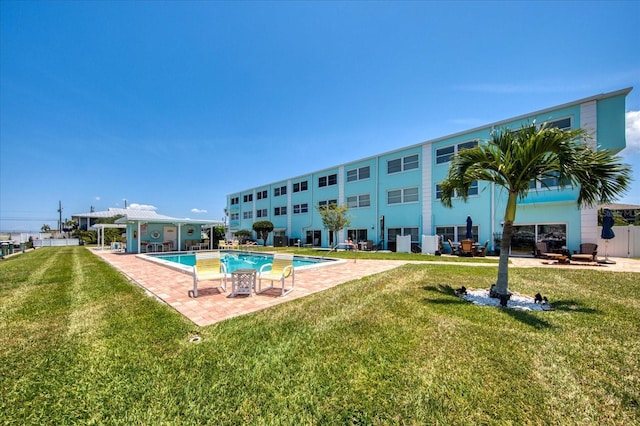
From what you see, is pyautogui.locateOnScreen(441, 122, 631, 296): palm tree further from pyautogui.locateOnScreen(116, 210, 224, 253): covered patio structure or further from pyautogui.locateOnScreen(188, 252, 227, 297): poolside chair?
pyautogui.locateOnScreen(116, 210, 224, 253): covered patio structure

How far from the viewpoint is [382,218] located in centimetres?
2250

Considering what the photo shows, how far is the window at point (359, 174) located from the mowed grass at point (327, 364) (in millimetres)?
20434

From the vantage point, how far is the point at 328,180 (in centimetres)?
2872

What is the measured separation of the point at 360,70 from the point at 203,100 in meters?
11.6

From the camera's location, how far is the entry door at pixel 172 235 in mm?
24734

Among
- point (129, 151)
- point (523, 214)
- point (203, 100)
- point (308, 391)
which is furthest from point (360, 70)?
point (129, 151)

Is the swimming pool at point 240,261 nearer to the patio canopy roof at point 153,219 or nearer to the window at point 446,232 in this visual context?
the patio canopy roof at point 153,219

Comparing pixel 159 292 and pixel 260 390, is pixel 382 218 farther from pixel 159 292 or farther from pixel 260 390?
pixel 260 390

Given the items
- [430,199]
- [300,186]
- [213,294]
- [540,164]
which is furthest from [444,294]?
[300,186]

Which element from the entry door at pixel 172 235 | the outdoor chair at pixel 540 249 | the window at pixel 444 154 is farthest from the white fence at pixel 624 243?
the entry door at pixel 172 235

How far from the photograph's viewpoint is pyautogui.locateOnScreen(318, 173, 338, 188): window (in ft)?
92.0

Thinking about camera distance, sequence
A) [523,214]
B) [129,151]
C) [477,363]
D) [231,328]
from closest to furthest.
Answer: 1. [477,363]
2. [231,328]
3. [523,214]
4. [129,151]

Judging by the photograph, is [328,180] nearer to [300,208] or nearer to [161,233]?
[300,208]

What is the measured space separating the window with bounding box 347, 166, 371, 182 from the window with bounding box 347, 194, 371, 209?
1932 mm
